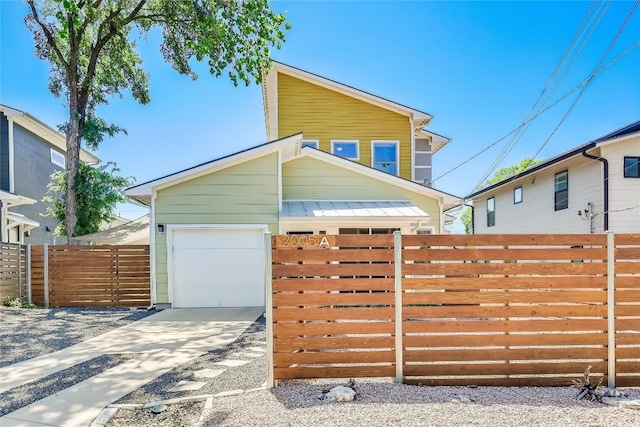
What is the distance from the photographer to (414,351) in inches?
134

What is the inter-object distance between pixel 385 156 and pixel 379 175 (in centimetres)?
316

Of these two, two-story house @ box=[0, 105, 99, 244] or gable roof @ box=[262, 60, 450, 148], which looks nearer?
gable roof @ box=[262, 60, 450, 148]

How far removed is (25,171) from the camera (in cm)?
1449

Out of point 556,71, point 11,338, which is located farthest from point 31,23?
point 556,71

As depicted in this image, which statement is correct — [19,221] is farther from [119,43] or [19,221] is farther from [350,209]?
[350,209]

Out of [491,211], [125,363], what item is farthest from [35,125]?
[491,211]

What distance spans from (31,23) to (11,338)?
37.7 ft

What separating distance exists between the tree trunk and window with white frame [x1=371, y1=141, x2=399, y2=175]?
1016 centimetres

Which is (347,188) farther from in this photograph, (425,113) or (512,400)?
(512,400)

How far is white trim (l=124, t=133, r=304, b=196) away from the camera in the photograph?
831 cm

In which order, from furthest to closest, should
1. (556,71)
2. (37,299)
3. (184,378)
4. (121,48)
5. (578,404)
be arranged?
(121,48) → (556,71) → (37,299) → (184,378) → (578,404)

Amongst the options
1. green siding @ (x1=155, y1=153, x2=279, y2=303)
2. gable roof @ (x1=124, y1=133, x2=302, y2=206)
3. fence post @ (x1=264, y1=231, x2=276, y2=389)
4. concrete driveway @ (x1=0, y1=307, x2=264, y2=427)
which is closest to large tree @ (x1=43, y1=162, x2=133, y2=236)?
gable roof @ (x1=124, y1=133, x2=302, y2=206)

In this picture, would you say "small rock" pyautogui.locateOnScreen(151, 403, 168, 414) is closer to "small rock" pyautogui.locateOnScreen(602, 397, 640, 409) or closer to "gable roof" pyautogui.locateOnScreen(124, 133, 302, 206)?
"small rock" pyautogui.locateOnScreen(602, 397, 640, 409)

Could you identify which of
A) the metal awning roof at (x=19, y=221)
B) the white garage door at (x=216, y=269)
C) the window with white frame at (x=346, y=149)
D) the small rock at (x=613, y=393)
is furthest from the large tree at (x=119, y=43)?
the small rock at (x=613, y=393)
